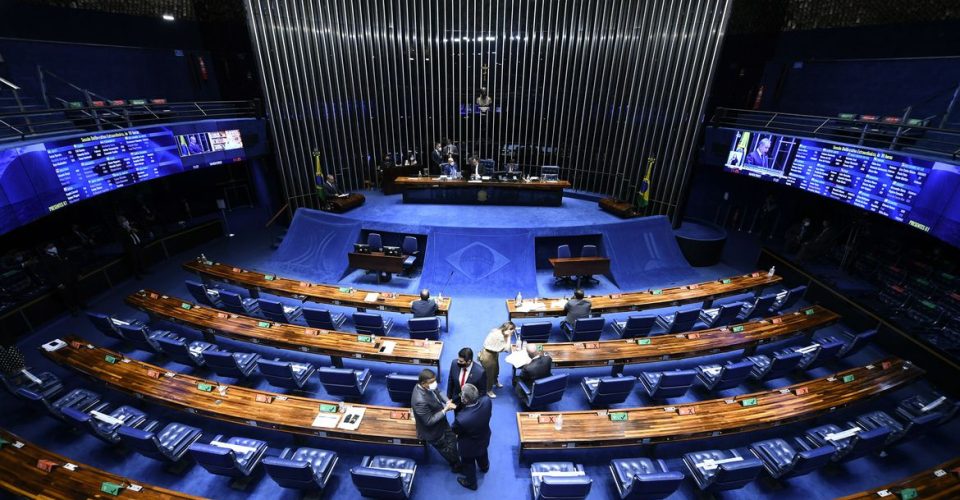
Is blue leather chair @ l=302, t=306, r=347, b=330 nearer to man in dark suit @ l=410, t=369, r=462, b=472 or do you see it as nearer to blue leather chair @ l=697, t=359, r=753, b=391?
man in dark suit @ l=410, t=369, r=462, b=472

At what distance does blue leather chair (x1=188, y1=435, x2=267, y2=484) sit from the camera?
4.30m

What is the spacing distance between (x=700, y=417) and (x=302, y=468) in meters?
5.11

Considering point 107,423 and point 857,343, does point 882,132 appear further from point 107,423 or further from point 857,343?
point 107,423

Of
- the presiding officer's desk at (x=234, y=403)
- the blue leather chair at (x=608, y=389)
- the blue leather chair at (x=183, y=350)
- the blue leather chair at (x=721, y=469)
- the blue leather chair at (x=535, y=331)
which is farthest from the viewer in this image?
the blue leather chair at (x=535, y=331)

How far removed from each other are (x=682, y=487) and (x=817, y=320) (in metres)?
4.96

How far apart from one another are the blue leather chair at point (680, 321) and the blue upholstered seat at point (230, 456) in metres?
7.40

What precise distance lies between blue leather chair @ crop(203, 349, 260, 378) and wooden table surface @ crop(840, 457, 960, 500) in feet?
27.5

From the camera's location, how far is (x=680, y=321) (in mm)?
7613

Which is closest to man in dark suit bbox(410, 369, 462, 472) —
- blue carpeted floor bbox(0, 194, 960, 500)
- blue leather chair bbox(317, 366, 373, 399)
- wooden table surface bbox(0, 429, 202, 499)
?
blue carpeted floor bbox(0, 194, 960, 500)

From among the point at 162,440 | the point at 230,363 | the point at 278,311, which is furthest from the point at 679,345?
the point at 162,440

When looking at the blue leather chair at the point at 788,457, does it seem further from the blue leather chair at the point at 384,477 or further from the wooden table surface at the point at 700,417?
the blue leather chair at the point at 384,477

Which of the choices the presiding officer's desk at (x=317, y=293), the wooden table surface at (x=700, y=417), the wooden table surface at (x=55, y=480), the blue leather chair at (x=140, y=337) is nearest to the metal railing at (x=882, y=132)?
the wooden table surface at (x=700, y=417)

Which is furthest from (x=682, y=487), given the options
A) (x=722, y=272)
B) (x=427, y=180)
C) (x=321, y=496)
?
(x=427, y=180)

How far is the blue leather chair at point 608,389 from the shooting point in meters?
5.67
